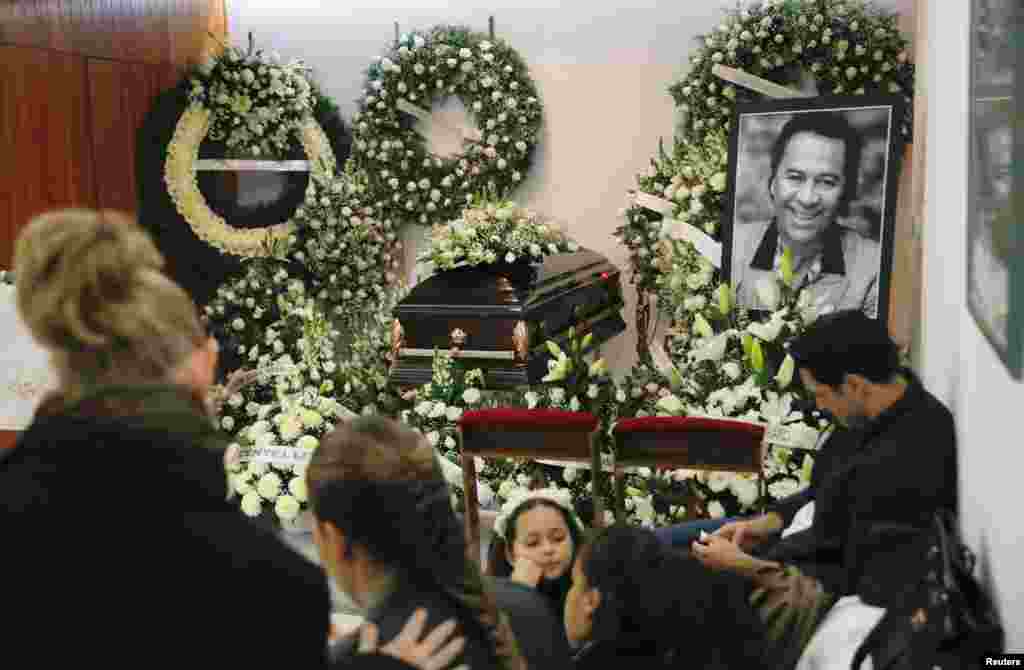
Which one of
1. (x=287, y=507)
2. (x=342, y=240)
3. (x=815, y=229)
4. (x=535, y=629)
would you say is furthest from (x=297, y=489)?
(x=342, y=240)

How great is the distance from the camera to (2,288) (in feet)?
16.4

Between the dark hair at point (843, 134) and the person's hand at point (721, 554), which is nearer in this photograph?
the person's hand at point (721, 554)

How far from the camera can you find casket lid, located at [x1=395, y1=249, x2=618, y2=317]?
598cm

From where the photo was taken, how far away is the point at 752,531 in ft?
11.0

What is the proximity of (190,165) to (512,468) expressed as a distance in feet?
12.7

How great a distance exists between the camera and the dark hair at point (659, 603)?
7.28 feet

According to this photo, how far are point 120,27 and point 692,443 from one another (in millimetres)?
5432

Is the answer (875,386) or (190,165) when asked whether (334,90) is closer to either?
(190,165)

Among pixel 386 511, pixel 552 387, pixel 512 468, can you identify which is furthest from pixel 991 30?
pixel 512 468

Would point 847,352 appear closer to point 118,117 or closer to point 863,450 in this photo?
point 863,450

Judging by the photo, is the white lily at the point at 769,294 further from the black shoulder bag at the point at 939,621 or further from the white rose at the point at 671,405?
the black shoulder bag at the point at 939,621

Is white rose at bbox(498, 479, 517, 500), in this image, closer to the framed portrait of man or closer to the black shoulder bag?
the framed portrait of man

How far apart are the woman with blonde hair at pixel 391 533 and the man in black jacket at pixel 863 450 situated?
1.07 meters

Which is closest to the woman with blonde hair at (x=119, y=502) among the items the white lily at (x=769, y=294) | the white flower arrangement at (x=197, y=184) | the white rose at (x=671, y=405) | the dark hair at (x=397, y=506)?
the dark hair at (x=397, y=506)
